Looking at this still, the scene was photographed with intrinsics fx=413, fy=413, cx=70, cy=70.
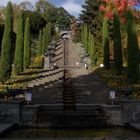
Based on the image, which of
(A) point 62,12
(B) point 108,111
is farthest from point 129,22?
(A) point 62,12

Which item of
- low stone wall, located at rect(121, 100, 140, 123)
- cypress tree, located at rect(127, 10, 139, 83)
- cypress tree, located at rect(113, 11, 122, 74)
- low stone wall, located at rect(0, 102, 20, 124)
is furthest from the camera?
cypress tree, located at rect(113, 11, 122, 74)

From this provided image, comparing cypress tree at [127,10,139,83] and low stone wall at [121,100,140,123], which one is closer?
low stone wall at [121,100,140,123]

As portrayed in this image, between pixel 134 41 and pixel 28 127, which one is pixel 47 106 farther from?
pixel 134 41

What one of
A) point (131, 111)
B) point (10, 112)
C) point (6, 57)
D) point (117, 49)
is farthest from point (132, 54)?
point (10, 112)

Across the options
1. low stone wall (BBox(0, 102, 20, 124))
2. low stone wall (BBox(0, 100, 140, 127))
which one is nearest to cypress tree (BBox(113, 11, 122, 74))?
low stone wall (BBox(0, 100, 140, 127))

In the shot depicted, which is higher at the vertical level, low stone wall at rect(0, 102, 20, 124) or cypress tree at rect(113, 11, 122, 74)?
cypress tree at rect(113, 11, 122, 74)

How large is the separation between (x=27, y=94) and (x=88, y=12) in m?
43.7

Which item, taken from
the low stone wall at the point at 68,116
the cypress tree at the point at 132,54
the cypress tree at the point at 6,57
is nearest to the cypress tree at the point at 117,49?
the cypress tree at the point at 132,54

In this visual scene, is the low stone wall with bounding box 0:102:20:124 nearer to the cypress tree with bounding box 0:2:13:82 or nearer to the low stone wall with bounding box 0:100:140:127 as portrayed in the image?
the low stone wall with bounding box 0:100:140:127

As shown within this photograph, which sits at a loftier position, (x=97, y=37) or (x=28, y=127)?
(x=97, y=37)

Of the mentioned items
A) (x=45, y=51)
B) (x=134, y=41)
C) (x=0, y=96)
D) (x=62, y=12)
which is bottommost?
(x=0, y=96)

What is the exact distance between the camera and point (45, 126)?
679 inches

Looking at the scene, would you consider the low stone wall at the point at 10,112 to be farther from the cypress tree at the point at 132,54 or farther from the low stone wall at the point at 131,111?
the cypress tree at the point at 132,54

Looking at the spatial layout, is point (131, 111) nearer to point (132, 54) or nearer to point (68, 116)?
point (68, 116)
